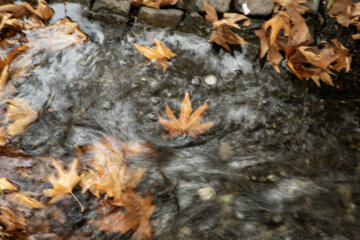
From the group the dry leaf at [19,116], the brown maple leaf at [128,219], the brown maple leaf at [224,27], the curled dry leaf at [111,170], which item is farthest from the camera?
the brown maple leaf at [224,27]

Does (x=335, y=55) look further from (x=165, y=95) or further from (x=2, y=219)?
(x=2, y=219)

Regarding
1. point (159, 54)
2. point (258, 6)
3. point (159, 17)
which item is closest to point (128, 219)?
point (159, 54)

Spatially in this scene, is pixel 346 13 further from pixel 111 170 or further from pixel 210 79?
pixel 111 170

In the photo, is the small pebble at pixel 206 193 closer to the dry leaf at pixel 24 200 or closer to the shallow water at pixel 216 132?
the shallow water at pixel 216 132

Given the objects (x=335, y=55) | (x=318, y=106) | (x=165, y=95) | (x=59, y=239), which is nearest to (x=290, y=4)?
(x=335, y=55)

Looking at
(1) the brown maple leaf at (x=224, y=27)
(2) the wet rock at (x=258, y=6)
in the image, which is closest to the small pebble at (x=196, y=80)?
(1) the brown maple leaf at (x=224, y=27)

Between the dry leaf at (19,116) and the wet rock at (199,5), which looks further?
the wet rock at (199,5)
